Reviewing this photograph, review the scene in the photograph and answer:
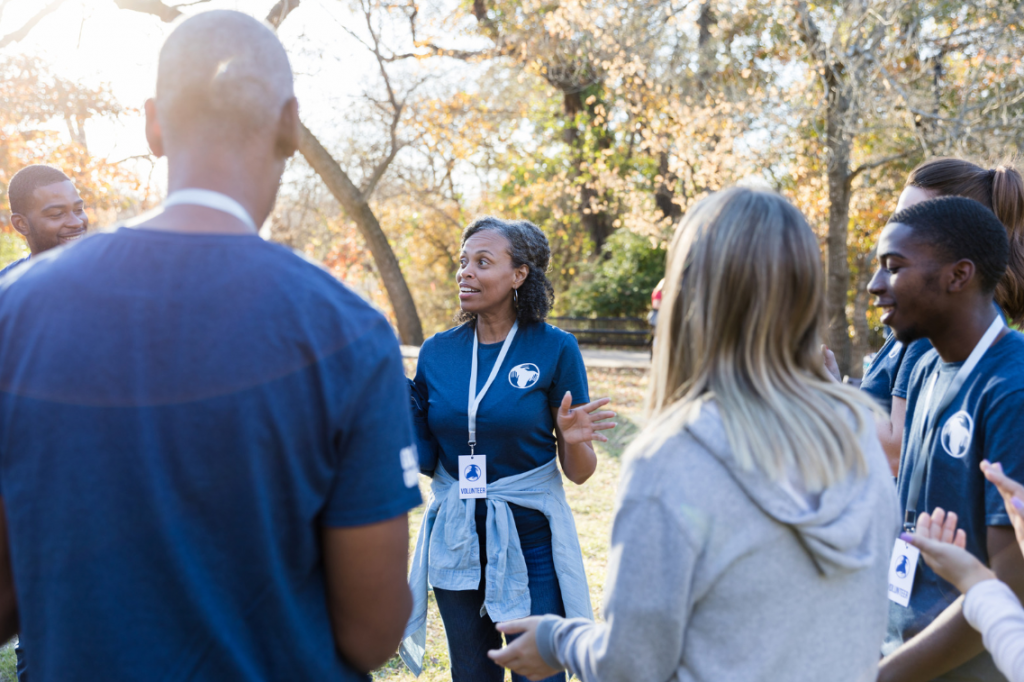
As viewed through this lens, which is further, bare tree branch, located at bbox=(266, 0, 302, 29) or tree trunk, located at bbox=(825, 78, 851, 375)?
bare tree branch, located at bbox=(266, 0, 302, 29)

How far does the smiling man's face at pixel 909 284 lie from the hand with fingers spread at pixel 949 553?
499 mm

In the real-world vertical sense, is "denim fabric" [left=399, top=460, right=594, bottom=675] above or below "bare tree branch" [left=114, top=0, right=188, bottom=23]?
below

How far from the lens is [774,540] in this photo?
1.30m

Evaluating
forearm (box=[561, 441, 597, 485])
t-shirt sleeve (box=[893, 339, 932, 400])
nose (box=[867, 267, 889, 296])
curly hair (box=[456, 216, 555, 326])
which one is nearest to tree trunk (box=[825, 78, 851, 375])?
curly hair (box=[456, 216, 555, 326])

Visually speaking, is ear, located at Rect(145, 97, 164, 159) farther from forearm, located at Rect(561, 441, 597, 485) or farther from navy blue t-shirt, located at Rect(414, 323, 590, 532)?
forearm, located at Rect(561, 441, 597, 485)

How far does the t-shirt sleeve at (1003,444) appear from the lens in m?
1.69

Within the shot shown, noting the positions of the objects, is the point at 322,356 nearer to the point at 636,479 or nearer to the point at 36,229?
the point at 636,479

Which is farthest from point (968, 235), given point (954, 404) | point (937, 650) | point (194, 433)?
point (194, 433)

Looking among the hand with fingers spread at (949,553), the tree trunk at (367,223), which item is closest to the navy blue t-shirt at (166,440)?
the hand with fingers spread at (949,553)

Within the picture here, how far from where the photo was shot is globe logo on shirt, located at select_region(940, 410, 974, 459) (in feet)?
5.92

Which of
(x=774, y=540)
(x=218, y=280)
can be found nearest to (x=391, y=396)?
(x=218, y=280)

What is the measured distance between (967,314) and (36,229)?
4078 mm

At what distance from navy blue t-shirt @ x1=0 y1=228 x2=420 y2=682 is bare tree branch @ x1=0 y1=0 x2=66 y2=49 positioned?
446 inches

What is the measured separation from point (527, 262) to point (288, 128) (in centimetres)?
183
